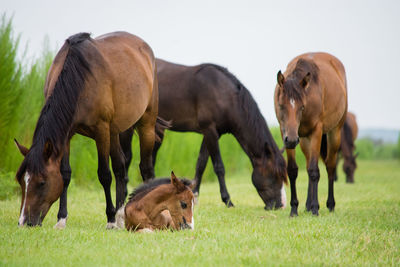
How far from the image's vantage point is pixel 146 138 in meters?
7.22

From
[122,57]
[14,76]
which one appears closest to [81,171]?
[14,76]

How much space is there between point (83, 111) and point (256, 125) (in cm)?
391

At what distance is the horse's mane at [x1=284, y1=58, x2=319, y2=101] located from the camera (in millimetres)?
6523

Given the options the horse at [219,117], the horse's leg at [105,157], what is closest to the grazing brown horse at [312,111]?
the horse at [219,117]

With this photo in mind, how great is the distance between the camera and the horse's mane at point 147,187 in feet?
17.8

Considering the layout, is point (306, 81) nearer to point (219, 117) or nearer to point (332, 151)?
point (332, 151)

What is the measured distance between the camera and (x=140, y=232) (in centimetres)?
498

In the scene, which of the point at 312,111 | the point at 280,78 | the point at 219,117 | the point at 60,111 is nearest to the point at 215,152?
the point at 219,117

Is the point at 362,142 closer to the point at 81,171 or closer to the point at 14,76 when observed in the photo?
the point at 81,171

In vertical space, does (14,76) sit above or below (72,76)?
below

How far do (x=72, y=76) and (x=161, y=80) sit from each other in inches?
172

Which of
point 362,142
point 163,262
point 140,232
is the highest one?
point 163,262

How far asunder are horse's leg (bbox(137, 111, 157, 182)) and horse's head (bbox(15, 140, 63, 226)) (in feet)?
8.12

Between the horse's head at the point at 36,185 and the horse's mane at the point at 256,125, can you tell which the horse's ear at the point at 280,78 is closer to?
the horse's mane at the point at 256,125
